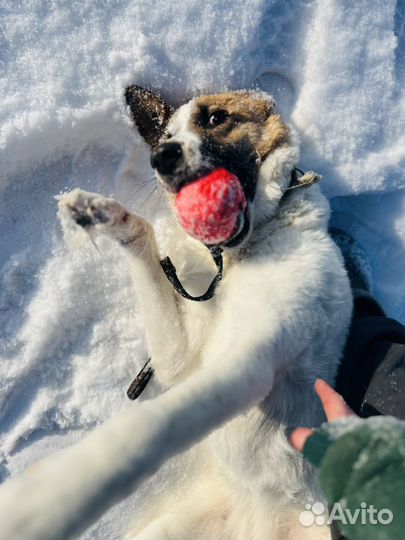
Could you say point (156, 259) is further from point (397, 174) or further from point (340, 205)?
point (397, 174)

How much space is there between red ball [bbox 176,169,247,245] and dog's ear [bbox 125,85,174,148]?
935 mm

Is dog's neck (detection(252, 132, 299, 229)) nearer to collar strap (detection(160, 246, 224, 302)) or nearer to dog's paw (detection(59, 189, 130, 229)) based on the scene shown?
collar strap (detection(160, 246, 224, 302))

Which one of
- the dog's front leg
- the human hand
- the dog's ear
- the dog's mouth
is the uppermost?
the dog's ear

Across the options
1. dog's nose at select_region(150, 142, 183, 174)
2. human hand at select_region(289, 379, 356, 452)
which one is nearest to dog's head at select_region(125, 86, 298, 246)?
dog's nose at select_region(150, 142, 183, 174)

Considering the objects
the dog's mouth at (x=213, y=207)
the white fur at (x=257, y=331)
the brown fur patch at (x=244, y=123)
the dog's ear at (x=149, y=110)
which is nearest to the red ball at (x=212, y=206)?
the dog's mouth at (x=213, y=207)

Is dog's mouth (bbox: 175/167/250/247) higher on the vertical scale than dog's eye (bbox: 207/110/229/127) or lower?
lower

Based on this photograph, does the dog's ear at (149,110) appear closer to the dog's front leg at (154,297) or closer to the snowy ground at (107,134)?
the snowy ground at (107,134)

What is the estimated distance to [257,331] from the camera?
1.99m

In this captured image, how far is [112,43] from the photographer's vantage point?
9.92ft

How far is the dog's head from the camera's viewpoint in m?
2.21

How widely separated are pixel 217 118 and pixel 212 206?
76 cm

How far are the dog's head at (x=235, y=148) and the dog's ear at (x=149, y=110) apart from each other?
0.33 ft

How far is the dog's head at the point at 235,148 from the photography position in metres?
2.21

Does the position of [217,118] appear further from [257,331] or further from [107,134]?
[257,331]
